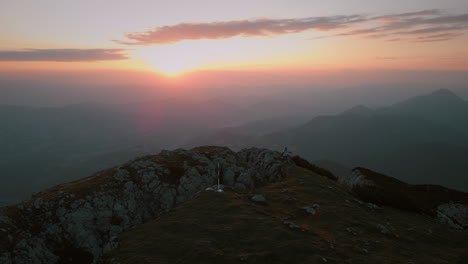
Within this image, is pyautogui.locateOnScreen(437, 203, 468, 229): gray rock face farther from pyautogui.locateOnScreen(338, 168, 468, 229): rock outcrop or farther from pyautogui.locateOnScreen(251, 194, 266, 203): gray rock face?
pyautogui.locateOnScreen(251, 194, 266, 203): gray rock face

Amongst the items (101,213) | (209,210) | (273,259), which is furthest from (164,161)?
(273,259)

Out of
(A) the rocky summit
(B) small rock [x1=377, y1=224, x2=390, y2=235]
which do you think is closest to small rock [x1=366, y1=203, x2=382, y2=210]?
(A) the rocky summit

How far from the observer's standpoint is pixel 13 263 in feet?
82.7

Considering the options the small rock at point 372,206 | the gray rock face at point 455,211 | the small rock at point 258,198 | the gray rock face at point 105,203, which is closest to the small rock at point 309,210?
the small rock at point 258,198

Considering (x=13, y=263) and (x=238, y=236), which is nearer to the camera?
(x=238, y=236)

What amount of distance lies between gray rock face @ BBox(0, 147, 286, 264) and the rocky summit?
12 centimetres

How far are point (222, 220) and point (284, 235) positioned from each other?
6.19 m

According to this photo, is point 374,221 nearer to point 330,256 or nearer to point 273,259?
point 330,256

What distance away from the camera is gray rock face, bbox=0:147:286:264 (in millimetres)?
28295

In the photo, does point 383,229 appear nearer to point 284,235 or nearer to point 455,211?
point 284,235

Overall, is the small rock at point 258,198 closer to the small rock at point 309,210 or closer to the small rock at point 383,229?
the small rock at point 309,210

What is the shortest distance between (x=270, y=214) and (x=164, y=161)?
976 inches

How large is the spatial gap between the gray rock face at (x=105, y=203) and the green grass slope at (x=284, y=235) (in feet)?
16.1

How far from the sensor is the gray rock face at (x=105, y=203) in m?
28.3
